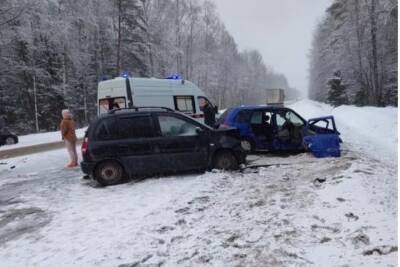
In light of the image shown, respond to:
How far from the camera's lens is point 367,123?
61.5 feet

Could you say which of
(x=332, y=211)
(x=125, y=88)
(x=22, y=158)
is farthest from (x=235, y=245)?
(x=22, y=158)

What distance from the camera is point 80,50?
33188 millimetres

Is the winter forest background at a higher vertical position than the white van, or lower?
higher

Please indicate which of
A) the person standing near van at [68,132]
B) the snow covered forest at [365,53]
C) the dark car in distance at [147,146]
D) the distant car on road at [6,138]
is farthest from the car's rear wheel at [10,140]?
the snow covered forest at [365,53]

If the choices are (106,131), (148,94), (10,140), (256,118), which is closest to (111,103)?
(148,94)

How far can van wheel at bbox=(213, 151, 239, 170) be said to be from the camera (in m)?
8.60

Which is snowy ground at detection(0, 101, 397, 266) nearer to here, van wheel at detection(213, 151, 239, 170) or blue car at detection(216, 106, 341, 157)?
van wheel at detection(213, 151, 239, 170)

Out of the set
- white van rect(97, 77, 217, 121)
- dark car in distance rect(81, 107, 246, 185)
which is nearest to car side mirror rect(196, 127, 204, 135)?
dark car in distance rect(81, 107, 246, 185)

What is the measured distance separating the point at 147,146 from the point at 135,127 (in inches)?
21.1

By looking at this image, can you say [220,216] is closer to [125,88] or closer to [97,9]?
[125,88]

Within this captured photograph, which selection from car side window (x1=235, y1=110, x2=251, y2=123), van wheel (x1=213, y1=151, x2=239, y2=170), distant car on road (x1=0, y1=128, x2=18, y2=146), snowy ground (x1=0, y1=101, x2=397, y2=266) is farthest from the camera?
distant car on road (x1=0, y1=128, x2=18, y2=146)

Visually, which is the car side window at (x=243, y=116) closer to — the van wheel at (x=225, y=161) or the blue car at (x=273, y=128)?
the blue car at (x=273, y=128)

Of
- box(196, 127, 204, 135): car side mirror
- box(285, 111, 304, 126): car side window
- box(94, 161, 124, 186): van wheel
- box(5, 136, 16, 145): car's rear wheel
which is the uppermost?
box(285, 111, 304, 126): car side window

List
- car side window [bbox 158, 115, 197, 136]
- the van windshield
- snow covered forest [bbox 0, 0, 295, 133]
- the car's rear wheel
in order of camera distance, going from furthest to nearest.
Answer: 1. snow covered forest [bbox 0, 0, 295, 133]
2. the car's rear wheel
3. the van windshield
4. car side window [bbox 158, 115, 197, 136]
